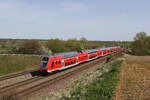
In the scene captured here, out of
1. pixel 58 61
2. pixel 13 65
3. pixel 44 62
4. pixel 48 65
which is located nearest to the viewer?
pixel 48 65

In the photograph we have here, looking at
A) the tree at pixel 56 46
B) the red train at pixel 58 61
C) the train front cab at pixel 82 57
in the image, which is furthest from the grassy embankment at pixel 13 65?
the tree at pixel 56 46

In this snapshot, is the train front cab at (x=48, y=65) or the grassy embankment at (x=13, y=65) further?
the grassy embankment at (x=13, y=65)

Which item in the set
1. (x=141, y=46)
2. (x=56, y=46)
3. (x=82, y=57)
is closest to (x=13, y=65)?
→ (x=82, y=57)

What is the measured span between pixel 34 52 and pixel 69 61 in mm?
34007

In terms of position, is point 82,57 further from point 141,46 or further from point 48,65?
point 141,46

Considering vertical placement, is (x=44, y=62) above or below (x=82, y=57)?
→ above

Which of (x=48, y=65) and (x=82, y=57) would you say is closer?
(x=48, y=65)

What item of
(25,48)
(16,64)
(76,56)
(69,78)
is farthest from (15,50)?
(69,78)

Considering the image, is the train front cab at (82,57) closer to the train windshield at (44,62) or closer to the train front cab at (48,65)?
the train front cab at (48,65)

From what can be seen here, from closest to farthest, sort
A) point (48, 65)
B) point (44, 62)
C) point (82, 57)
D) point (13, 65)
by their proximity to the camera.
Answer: point (48, 65) → point (44, 62) → point (13, 65) → point (82, 57)

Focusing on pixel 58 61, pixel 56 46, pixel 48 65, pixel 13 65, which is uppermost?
pixel 56 46

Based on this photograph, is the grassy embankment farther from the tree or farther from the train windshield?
the tree

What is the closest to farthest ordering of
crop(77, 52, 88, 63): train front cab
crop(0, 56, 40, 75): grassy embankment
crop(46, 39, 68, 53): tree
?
crop(0, 56, 40, 75): grassy embankment
crop(77, 52, 88, 63): train front cab
crop(46, 39, 68, 53): tree

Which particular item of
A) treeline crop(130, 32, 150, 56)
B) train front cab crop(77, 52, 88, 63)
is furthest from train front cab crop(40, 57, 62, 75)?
treeline crop(130, 32, 150, 56)
